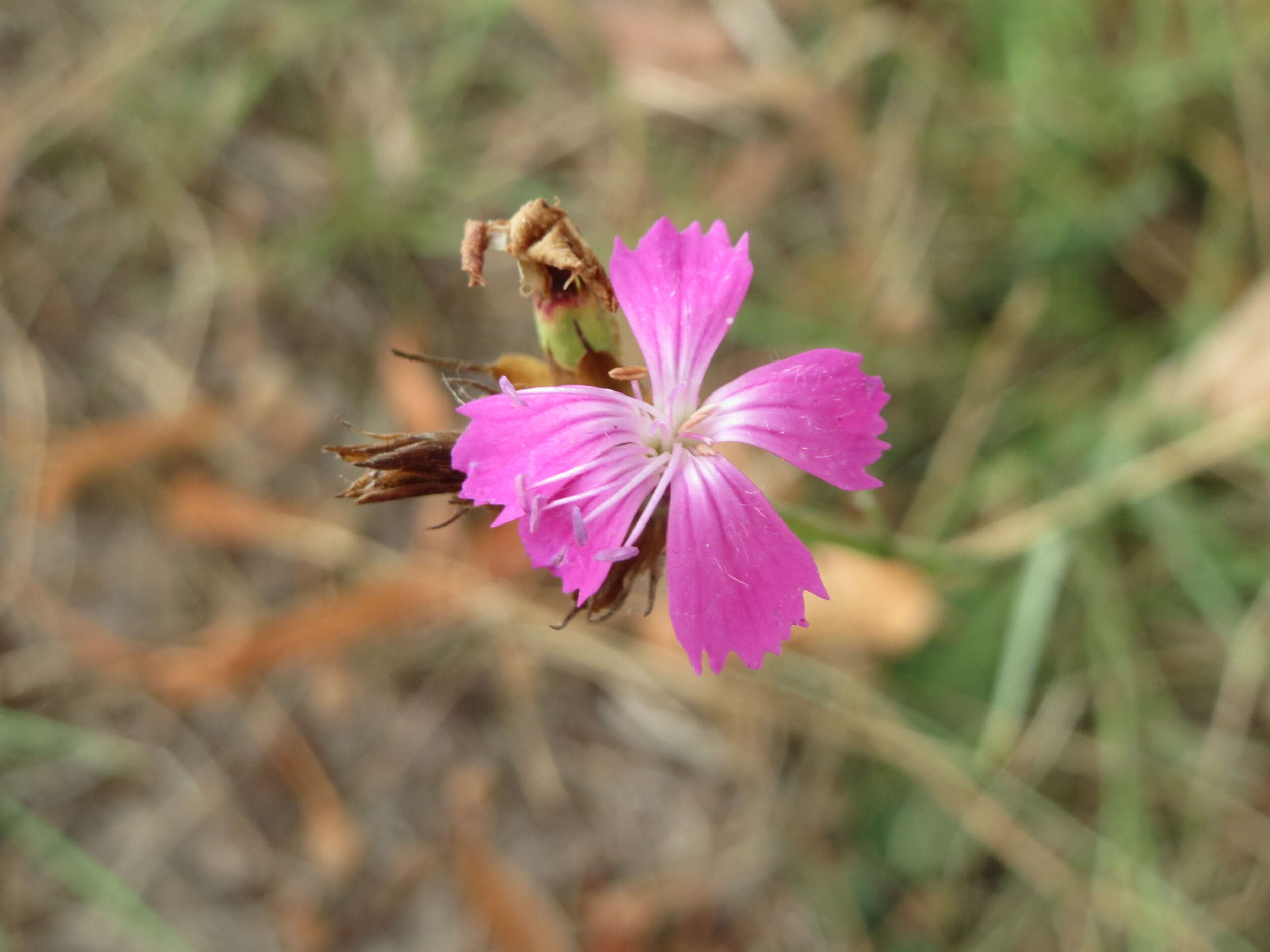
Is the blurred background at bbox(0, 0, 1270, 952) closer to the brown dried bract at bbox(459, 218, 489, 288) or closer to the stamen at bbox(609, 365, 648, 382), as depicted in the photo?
the stamen at bbox(609, 365, 648, 382)

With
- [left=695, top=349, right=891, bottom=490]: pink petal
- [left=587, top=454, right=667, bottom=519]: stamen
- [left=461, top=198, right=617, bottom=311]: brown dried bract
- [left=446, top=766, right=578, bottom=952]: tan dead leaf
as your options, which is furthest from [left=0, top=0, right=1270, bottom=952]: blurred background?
[left=461, top=198, right=617, bottom=311]: brown dried bract

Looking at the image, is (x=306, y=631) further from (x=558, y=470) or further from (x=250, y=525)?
(x=558, y=470)

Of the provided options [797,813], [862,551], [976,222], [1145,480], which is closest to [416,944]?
[797,813]

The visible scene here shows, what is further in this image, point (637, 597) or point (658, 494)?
point (637, 597)

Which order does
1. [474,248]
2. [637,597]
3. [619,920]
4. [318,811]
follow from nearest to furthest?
[474,248], [637,597], [619,920], [318,811]

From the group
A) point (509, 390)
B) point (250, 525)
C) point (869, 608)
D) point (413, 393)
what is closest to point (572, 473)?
point (509, 390)

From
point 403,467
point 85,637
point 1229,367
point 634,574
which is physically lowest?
point 85,637

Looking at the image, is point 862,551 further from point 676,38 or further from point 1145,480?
point 676,38
